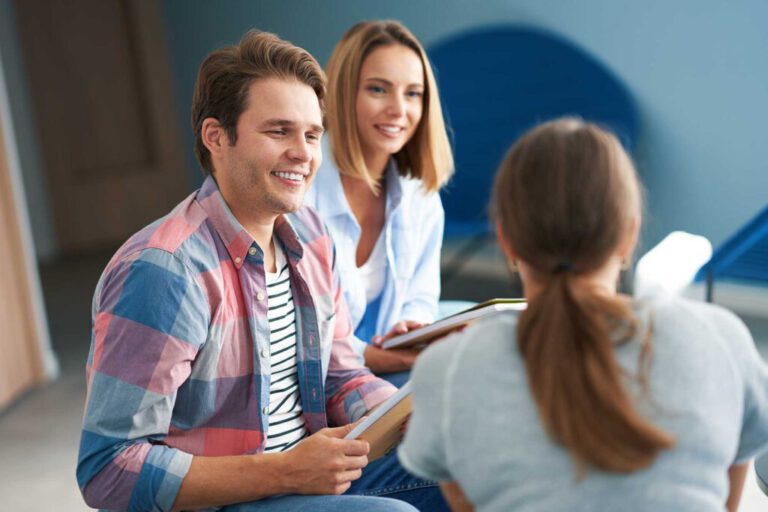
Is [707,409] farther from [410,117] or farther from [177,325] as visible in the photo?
[410,117]

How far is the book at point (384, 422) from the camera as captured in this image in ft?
4.38

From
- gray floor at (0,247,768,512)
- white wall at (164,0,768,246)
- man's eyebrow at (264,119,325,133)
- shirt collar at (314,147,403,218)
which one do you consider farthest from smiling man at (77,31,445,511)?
white wall at (164,0,768,246)

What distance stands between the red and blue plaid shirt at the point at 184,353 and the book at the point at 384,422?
0.55 feet

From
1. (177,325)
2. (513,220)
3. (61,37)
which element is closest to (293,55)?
(177,325)

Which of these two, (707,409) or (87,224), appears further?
(87,224)

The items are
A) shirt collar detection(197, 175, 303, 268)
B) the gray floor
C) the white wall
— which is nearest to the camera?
shirt collar detection(197, 175, 303, 268)

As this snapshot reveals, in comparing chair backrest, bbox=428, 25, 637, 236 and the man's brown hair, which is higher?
the man's brown hair

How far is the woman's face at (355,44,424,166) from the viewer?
2.24 metres

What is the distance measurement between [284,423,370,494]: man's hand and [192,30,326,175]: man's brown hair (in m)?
0.49

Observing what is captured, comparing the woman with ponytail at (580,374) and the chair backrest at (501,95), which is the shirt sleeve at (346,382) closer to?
the woman with ponytail at (580,374)

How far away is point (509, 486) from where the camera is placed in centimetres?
92

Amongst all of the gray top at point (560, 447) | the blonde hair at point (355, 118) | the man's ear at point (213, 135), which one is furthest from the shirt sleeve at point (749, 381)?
the blonde hair at point (355, 118)

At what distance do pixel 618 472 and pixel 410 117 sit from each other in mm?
1477

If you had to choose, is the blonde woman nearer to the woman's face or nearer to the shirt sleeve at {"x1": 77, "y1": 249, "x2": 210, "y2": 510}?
the woman's face
